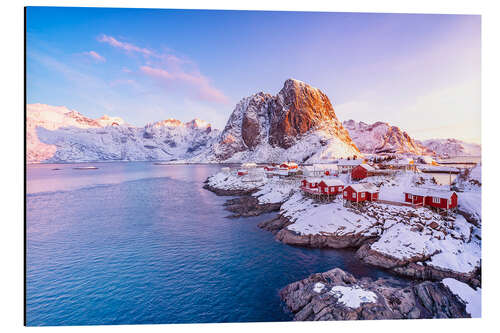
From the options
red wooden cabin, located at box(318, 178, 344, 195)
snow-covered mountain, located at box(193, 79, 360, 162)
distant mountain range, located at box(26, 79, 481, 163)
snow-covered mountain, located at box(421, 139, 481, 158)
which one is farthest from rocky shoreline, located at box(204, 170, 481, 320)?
→ distant mountain range, located at box(26, 79, 481, 163)

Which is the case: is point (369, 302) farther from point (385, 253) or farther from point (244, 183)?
point (244, 183)

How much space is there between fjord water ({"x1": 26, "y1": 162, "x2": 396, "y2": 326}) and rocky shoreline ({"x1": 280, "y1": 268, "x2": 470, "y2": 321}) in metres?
1.09

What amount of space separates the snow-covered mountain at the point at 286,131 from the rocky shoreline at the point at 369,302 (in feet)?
250

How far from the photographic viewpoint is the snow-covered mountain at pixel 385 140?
11281 centimetres

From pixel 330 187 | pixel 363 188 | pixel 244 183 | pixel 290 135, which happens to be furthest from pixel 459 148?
pixel 290 135

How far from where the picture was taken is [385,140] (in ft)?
391

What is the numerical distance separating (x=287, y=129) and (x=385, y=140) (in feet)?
189

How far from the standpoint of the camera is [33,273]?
1273cm

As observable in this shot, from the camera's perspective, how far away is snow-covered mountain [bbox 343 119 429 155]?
4441 inches

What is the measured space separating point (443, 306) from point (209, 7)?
15.3 meters

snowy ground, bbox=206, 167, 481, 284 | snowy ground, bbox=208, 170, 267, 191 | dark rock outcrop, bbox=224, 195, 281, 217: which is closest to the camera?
snowy ground, bbox=206, 167, 481, 284

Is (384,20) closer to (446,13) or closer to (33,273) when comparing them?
(446,13)

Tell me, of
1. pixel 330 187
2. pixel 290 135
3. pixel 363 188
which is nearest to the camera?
pixel 363 188

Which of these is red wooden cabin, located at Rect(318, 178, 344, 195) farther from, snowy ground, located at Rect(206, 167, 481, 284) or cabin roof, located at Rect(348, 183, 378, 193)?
cabin roof, located at Rect(348, 183, 378, 193)
